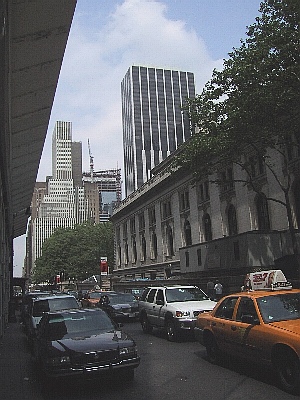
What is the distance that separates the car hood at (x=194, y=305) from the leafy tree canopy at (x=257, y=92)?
33.0 feet

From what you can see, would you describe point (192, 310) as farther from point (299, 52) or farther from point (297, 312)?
point (299, 52)

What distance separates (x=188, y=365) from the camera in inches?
405

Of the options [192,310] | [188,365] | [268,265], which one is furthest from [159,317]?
[268,265]

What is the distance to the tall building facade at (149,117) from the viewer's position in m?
163

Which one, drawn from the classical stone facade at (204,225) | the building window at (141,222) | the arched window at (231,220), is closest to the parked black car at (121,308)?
the classical stone facade at (204,225)

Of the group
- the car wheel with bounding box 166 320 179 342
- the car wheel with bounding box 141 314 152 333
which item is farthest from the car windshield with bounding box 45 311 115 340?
the car wheel with bounding box 141 314 152 333

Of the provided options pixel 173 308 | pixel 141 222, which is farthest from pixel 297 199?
pixel 141 222

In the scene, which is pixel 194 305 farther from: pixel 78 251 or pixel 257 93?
pixel 78 251

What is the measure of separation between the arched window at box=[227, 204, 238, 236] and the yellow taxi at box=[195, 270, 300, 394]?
32.9 meters

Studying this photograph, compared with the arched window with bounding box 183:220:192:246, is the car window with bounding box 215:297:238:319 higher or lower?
lower

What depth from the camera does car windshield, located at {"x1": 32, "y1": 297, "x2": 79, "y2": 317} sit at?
1525cm

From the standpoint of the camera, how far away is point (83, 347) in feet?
27.3

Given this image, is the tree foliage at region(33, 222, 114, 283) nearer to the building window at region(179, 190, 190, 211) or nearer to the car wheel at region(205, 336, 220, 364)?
the building window at region(179, 190, 190, 211)

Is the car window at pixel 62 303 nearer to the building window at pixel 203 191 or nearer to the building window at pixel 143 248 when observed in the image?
the building window at pixel 203 191
